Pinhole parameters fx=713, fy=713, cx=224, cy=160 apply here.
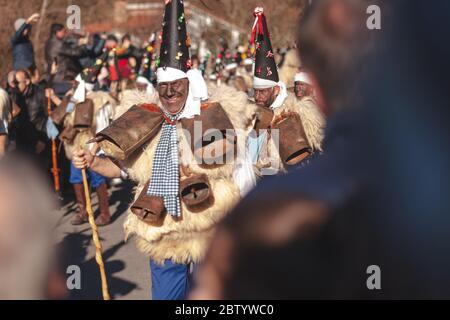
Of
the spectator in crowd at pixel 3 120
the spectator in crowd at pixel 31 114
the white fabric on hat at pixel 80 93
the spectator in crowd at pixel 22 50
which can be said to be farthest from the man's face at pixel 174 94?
the spectator in crowd at pixel 22 50

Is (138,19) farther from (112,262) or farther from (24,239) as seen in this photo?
(24,239)

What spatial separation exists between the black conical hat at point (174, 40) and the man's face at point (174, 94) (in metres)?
0.12

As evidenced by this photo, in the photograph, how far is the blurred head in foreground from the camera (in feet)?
3.89

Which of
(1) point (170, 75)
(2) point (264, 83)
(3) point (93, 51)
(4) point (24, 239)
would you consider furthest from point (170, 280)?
(3) point (93, 51)

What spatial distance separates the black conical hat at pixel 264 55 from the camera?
5707mm

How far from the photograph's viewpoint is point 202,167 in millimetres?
3943

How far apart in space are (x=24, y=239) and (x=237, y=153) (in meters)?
2.88

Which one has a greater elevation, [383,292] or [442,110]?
[442,110]

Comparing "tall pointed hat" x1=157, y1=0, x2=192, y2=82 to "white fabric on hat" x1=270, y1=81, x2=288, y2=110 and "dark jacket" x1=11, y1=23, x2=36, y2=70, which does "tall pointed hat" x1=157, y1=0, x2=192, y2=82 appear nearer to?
"white fabric on hat" x1=270, y1=81, x2=288, y2=110

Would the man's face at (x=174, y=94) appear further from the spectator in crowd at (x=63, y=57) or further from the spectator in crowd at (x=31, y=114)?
the spectator in crowd at (x=63, y=57)

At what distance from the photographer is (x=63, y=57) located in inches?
423
